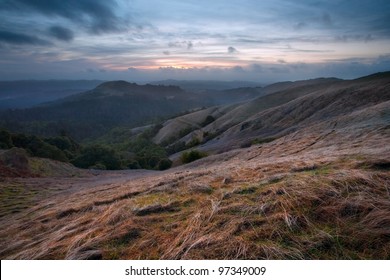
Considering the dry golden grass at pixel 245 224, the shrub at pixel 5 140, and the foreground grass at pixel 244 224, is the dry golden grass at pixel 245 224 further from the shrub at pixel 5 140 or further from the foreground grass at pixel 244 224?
the shrub at pixel 5 140

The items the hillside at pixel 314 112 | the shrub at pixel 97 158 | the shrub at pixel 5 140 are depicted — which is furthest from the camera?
the shrub at pixel 97 158

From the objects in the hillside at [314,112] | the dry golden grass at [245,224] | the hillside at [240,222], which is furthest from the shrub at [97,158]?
the dry golden grass at [245,224]

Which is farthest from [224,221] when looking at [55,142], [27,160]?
[55,142]

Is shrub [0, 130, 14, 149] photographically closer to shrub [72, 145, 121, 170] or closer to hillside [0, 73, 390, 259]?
shrub [72, 145, 121, 170]

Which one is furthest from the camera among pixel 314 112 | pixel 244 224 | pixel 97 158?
pixel 97 158

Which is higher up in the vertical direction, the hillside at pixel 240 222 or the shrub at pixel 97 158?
the hillside at pixel 240 222

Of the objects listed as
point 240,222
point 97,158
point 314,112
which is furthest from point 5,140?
point 240,222

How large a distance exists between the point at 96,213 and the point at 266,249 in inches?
161

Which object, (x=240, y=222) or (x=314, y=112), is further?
(x=314, y=112)

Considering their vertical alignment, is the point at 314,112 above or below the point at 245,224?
below

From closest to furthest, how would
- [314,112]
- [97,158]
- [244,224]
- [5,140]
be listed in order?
[244,224] < [314,112] < [5,140] < [97,158]

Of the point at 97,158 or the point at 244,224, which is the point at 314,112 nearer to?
the point at 97,158

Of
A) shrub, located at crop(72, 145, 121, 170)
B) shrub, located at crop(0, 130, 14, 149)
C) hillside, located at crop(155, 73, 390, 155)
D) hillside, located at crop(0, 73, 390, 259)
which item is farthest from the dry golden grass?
shrub, located at crop(72, 145, 121, 170)

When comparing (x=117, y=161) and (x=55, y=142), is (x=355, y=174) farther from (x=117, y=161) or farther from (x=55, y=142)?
(x=55, y=142)
